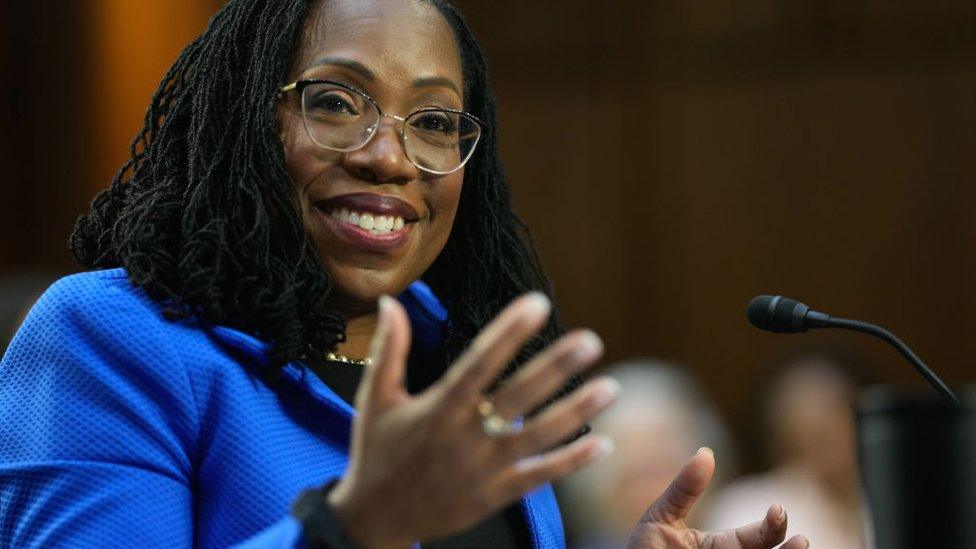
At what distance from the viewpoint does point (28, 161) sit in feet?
14.9

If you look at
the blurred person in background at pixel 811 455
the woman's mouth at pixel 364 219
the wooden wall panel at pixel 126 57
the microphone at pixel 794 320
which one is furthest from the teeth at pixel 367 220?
the wooden wall panel at pixel 126 57

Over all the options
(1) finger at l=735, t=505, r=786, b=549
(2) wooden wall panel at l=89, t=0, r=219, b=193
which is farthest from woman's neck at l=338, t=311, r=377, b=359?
(2) wooden wall panel at l=89, t=0, r=219, b=193

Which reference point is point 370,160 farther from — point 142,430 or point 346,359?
point 142,430

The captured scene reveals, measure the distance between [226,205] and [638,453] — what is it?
6.13ft

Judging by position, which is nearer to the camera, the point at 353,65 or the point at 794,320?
the point at 794,320

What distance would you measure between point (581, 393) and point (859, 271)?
11.3 ft

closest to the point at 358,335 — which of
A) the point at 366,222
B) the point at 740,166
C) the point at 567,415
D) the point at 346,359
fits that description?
the point at 346,359

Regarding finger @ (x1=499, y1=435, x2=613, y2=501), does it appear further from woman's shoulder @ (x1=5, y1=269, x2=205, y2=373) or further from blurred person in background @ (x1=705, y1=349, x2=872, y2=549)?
blurred person in background @ (x1=705, y1=349, x2=872, y2=549)

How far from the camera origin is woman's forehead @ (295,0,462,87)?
68.4 inches

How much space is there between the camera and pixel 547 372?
3.63ft

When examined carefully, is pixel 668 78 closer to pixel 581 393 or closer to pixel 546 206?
pixel 546 206

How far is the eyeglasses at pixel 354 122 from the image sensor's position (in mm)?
1704

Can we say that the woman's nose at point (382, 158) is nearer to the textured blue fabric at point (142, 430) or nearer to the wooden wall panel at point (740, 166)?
the textured blue fabric at point (142, 430)

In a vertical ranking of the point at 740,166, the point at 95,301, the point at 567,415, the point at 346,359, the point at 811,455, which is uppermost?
the point at 567,415
